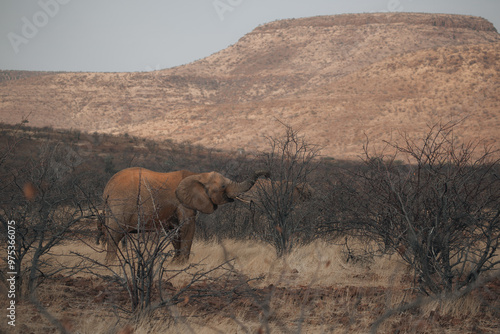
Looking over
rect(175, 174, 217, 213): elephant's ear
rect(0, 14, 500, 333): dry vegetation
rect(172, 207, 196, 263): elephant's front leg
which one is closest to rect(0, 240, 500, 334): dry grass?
rect(0, 14, 500, 333): dry vegetation

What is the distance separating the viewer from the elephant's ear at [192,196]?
25.7 ft

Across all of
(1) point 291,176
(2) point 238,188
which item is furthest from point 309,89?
(2) point 238,188

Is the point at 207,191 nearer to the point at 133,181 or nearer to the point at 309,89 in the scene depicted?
the point at 133,181

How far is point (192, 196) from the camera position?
25.8 feet

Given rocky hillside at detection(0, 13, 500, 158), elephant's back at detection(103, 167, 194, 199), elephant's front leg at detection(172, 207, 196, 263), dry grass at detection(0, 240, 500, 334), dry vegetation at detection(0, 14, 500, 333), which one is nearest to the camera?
dry grass at detection(0, 240, 500, 334)

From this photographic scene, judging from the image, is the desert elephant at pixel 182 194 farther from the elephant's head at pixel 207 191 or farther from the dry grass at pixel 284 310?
the dry grass at pixel 284 310

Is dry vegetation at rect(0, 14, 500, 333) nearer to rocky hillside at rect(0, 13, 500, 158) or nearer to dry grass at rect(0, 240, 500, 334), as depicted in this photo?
dry grass at rect(0, 240, 500, 334)

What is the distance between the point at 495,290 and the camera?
234 inches

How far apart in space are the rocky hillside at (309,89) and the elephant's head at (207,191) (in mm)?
16760

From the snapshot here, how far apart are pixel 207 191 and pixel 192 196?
0.28 m

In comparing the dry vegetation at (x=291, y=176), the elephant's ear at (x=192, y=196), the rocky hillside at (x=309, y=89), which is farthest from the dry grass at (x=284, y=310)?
the rocky hillside at (x=309, y=89)

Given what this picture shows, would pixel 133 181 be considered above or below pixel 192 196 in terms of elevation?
above

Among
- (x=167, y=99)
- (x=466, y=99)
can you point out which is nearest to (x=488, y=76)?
(x=466, y=99)

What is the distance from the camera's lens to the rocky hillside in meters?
48.8
